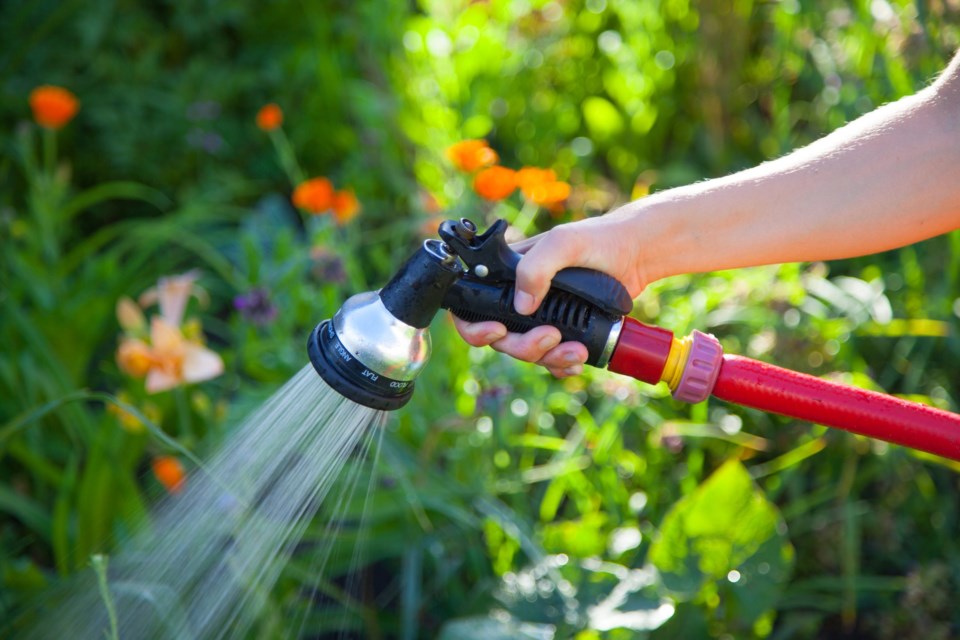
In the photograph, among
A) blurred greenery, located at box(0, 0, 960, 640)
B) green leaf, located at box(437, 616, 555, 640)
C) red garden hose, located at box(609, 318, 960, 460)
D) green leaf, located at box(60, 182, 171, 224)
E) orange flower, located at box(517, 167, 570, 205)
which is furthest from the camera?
green leaf, located at box(60, 182, 171, 224)

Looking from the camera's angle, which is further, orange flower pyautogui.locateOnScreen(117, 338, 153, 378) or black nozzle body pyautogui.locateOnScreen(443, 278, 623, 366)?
orange flower pyautogui.locateOnScreen(117, 338, 153, 378)

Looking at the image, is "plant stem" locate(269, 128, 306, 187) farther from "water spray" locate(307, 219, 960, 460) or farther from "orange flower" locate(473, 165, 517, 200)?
"water spray" locate(307, 219, 960, 460)

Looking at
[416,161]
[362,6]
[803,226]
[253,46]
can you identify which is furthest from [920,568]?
[253,46]

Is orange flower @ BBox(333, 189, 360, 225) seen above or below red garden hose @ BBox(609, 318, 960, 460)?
below

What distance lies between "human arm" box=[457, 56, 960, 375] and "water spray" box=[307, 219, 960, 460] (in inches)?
1.2

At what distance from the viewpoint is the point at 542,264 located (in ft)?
3.37

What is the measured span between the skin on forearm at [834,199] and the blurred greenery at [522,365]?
21.5 inches

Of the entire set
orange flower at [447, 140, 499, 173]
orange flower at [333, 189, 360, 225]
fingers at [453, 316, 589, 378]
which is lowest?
orange flower at [333, 189, 360, 225]

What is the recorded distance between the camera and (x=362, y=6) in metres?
3.20

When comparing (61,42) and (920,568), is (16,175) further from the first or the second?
(920,568)

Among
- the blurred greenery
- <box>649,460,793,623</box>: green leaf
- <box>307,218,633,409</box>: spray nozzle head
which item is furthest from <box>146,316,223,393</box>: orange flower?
<box>649,460,793,623</box>: green leaf

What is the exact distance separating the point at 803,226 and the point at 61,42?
2.56 m

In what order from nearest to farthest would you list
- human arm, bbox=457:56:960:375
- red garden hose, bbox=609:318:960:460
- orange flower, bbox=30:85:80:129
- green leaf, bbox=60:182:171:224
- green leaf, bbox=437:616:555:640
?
red garden hose, bbox=609:318:960:460 < human arm, bbox=457:56:960:375 < green leaf, bbox=437:616:555:640 < orange flower, bbox=30:85:80:129 < green leaf, bbox=60:182:171:224

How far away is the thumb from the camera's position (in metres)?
1.03
